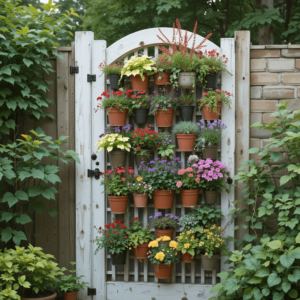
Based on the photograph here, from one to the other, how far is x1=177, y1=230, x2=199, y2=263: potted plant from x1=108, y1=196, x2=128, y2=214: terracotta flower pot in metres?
0.56

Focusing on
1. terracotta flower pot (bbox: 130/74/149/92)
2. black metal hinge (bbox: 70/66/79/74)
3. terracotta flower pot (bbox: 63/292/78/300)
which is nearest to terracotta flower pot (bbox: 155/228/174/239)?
terracotta flower pot (bbox: 63/292/78/300)

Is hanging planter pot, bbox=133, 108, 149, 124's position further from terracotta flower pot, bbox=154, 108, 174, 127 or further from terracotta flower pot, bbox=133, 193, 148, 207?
terracotta flower pot, bbox=133, 193, 148, 207

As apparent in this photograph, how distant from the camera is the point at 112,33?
8.94 metres

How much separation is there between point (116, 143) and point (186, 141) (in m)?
0.62

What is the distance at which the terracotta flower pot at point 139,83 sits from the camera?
10.4 ft

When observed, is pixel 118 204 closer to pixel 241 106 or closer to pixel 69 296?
pixel 69 296

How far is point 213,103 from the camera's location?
121 inches

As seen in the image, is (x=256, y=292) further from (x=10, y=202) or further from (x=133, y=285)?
(x=10, y=202)

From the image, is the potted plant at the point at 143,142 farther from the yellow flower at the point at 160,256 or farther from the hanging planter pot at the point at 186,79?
the yellow flower at the point at 160,256

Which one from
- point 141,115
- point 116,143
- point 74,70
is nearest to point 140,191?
point 116,143

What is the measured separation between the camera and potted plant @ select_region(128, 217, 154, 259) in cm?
315

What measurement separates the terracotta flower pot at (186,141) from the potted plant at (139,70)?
1.81 ft

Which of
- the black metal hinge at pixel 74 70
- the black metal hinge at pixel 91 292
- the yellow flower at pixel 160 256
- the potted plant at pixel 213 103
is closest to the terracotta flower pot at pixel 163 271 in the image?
the yellow flower at pixel 160 256

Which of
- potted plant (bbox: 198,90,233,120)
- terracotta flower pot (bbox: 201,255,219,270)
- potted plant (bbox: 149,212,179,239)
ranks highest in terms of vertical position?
potted plant (bbox: 198,90,233,120)
